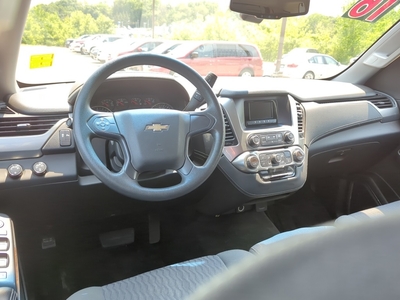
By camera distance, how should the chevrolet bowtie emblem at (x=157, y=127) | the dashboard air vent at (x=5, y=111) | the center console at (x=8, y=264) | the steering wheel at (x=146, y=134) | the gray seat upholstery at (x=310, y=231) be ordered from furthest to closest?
the dashboard air vent at (x=5, y=111) < the chevrolet bowtie emblem at (x=157, y=127) < the steering wheel at (x=146, y=134) < the center console at (x=8, y=264) < the gray seat upholstery at (x=310, y=231)

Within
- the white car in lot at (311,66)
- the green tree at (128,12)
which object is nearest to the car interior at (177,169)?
the white car in lot at (311,66)

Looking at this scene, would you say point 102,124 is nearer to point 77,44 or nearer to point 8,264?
point 8,264

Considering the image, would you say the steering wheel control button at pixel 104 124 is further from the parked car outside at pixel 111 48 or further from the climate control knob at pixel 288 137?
the climate control knob at pixel 288 137

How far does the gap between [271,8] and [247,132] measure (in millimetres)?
614

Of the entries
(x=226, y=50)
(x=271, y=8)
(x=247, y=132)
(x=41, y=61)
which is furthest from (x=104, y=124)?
(x=226, y=50)

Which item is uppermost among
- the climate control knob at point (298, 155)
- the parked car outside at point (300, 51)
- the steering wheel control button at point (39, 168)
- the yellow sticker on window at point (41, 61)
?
the yellow sticker on window at point (41, 61)

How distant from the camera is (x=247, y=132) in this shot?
82.9 inches

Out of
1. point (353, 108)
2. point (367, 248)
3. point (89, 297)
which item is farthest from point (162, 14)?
point (367, 248)

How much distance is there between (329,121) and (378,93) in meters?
0.68

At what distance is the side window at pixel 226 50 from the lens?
269 centimetres

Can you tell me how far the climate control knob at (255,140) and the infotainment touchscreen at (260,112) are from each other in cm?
9

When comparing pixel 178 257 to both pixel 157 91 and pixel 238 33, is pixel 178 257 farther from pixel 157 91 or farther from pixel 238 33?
pixel 238 33

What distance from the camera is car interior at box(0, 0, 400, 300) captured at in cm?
152

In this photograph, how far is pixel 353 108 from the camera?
2668 millimetres
